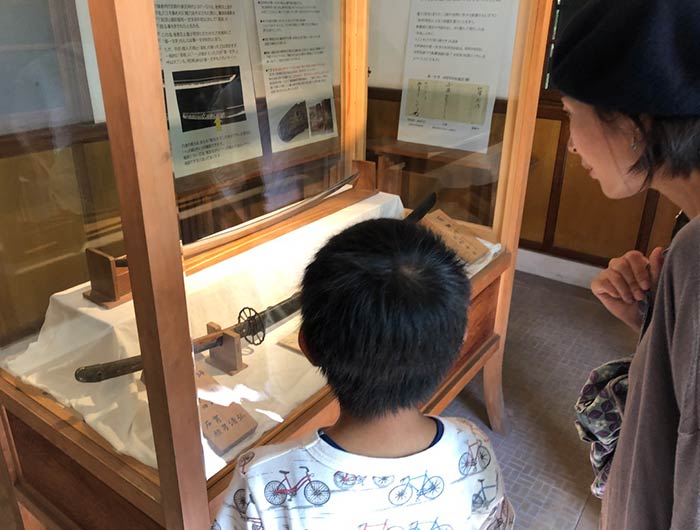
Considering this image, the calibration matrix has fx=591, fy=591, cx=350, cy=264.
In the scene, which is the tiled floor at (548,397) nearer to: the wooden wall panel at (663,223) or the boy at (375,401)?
the wooden wall panel at (663,223)

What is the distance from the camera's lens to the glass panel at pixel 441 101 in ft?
4.99

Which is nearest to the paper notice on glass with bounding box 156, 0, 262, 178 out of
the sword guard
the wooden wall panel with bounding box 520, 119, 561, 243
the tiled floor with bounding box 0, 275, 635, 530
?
the sword guard

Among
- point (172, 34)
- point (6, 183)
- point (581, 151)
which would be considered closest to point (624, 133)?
point (581, 151)

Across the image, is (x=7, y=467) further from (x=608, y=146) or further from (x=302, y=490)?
(x=608, y=146)

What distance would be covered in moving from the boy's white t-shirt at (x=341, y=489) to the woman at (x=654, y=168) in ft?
0.63

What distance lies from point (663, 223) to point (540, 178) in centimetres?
56

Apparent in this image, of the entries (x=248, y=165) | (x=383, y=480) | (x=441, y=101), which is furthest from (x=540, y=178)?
(x=383, y=480)

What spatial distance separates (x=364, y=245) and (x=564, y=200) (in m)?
2.38

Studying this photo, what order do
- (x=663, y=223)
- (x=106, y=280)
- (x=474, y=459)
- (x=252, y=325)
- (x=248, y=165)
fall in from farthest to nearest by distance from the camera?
(x=663, y=223) < (x=248, y=165) < (x=252, y=325) < (x=106, y=280) < (x=474, y=459)

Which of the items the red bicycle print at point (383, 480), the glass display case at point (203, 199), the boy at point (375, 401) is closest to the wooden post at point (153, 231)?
the glass display case at point (203, 199)

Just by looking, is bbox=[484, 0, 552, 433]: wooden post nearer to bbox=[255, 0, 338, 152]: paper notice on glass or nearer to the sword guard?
bbox=[255, 0, 338, 152]: paper notice on glass

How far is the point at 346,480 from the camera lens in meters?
0.60

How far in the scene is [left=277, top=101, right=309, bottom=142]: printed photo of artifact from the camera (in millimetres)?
1465

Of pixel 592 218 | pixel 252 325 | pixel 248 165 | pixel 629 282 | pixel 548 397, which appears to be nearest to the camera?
pixel 629 282
